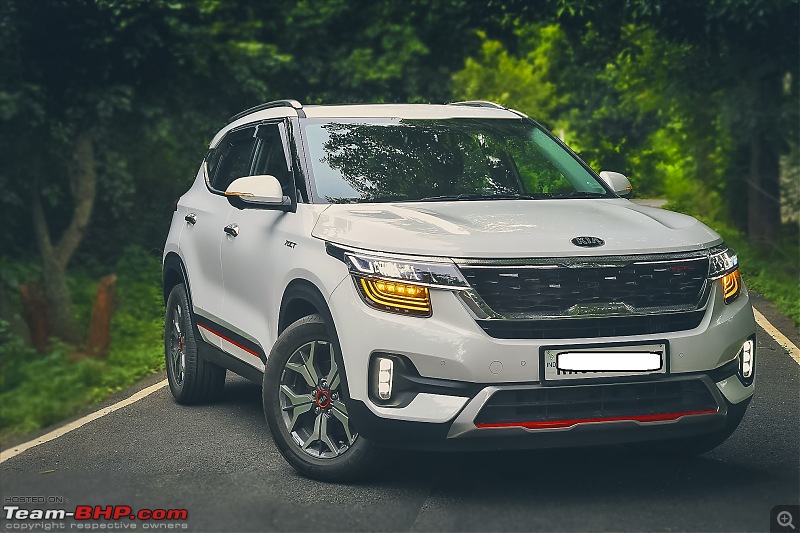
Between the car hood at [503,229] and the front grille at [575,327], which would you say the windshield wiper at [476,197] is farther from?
the front grille at [575,327]

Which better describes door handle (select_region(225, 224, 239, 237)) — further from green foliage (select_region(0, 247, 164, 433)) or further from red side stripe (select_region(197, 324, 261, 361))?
green foliage (select_region(0, 247, 164, 433))

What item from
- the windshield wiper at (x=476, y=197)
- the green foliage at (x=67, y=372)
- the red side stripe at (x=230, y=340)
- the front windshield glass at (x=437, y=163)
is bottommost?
the green foliage at (x=67, y=372)

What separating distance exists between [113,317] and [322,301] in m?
10.2

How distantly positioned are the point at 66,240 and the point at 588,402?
43.8ft

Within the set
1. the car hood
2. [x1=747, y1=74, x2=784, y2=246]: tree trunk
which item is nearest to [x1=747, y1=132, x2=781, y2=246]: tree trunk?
[x1=747, y1=74, x2=784, y2=246]: tree trunk

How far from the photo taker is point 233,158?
8.96 m

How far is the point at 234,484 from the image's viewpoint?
6770mm

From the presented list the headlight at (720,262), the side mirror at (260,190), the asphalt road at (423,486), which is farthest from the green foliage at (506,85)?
the headlight at (720,262)

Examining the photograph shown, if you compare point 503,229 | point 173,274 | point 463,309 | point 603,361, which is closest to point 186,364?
point 173,274

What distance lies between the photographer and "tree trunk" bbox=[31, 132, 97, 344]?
16828mm

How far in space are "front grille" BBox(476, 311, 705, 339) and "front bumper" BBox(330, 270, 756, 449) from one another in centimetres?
3

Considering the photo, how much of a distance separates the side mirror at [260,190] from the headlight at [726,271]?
2227 millimetres

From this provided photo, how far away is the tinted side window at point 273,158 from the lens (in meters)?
7.66

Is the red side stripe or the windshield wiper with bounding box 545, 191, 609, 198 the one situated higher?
the windshield wiper with bounding box 545, 191, 609, 198
